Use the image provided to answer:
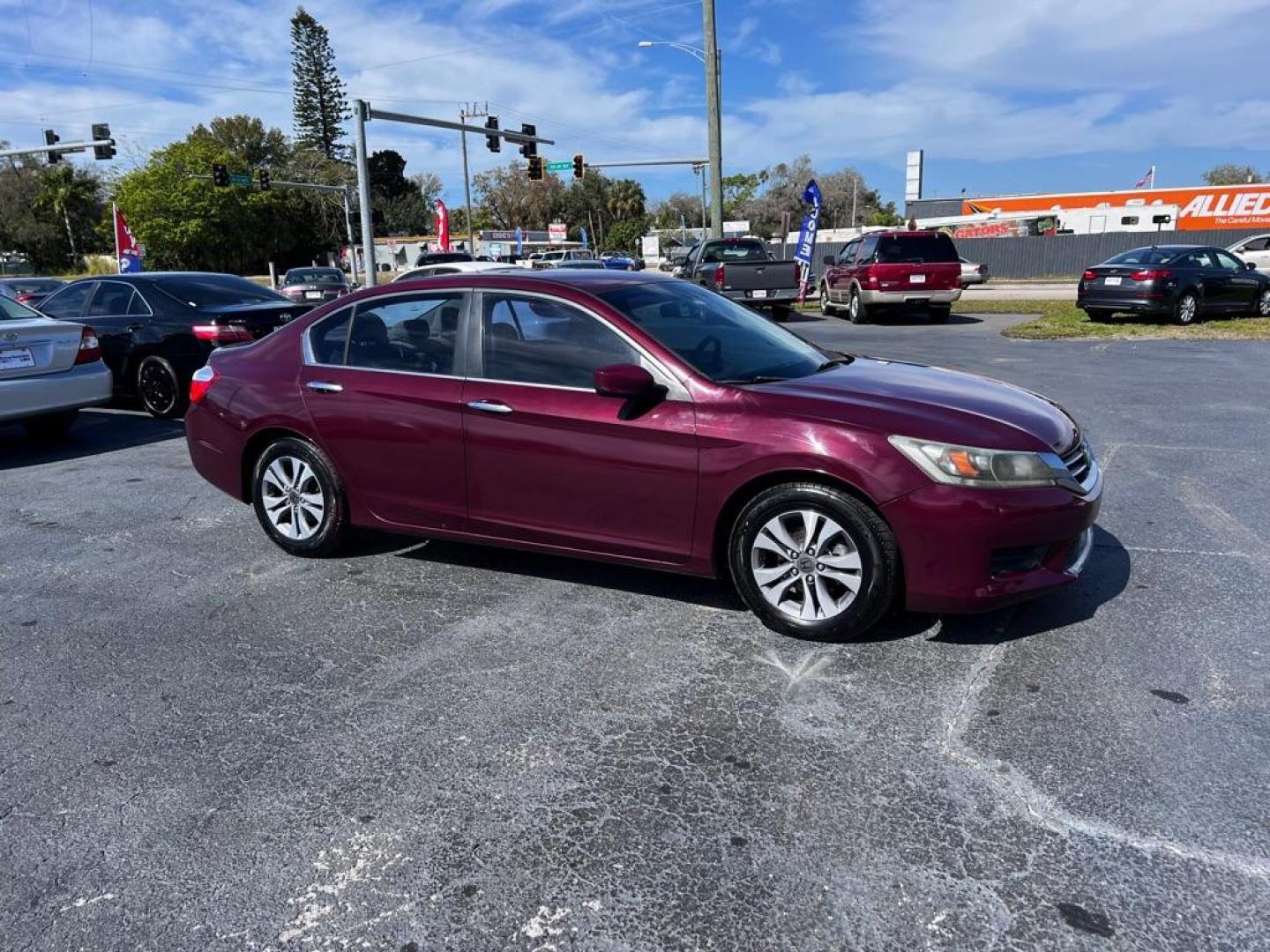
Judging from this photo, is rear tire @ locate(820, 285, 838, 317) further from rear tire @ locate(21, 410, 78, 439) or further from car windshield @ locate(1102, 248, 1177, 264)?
rear tire @ locate(21, 410, 78, 439)

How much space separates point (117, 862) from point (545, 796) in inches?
49.3

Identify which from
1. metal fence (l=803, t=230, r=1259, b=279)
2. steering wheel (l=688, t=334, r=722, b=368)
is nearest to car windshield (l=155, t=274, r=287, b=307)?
steering wheel (l=688, t=334, r=722, b=368)

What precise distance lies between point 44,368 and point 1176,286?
17.4 metres

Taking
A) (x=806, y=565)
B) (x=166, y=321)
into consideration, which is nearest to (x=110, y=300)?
(x=166, y=321)

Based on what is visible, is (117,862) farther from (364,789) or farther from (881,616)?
(881,616)

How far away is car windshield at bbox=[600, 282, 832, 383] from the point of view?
4.46 meters

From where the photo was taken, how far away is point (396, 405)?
489 centimetres

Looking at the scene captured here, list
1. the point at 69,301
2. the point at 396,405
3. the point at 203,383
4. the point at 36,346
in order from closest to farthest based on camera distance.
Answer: the point at 396,405 < the point at 203,383 < the point at 36,346 < the point at 69,301

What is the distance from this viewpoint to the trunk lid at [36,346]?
828 centimetres

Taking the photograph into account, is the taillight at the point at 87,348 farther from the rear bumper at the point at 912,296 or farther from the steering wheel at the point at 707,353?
the rear bumper at the point at 912,296

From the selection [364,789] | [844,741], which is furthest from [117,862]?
[844,741]

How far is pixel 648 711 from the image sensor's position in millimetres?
3574

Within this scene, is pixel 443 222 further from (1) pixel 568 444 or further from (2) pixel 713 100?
(1) pixel 568 444

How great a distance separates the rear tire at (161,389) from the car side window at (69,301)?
1.28 m
